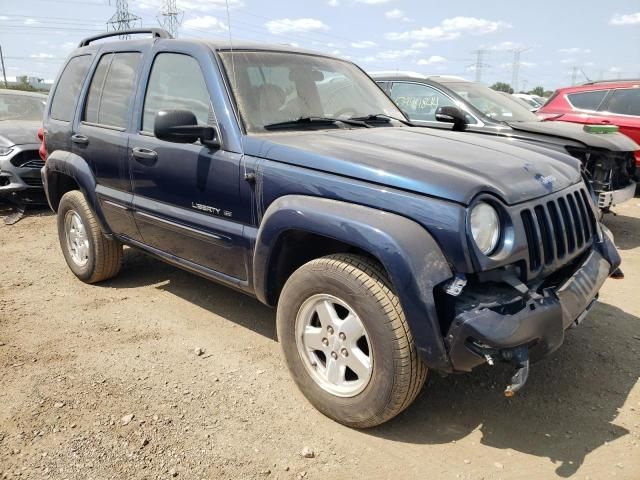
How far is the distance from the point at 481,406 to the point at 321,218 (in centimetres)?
138

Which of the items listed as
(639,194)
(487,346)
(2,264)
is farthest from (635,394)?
(639,194)

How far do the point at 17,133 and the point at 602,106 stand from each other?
8830 millimetres

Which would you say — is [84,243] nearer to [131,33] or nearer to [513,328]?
[131,33]

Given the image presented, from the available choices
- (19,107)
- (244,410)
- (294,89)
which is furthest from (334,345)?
(19,107)

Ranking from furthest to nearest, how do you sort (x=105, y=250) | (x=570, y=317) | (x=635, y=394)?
(x=105, y=250) → (x=635, y=394) → (x=570, y=317)

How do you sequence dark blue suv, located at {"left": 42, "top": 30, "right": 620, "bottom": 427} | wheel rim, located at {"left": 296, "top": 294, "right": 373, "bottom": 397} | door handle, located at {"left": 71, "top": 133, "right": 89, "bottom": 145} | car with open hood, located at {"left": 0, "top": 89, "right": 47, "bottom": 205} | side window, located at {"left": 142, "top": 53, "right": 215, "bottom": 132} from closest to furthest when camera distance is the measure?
dark blue suv, located at {"left": 42, "top": 30, "right": 620, "bottom": 427}
wheel rim, located at {"left": 296, "top": 294, "right": 373, "bottom": 397}
side window, located at {"left": 142, "top": 53, "right": 215, "bottom": 132}
door handle, located at {"left": 71, "top": 133, "right": 89, "bottom": 145}
car with open hood, located at {"left": 0, "top": 89, "right": 47, "bottom": 205}

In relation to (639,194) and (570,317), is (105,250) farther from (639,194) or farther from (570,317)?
(639,194)

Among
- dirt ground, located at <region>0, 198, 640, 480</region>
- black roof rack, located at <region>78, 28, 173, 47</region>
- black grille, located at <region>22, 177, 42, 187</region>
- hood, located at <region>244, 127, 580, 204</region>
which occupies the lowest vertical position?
dirt ground, located at <region>0, 198, 640, 480</region>

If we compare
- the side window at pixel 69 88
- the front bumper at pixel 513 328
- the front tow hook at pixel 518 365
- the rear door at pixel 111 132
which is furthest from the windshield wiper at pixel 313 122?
the side window at pixel 69 88

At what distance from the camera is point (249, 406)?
2941mm

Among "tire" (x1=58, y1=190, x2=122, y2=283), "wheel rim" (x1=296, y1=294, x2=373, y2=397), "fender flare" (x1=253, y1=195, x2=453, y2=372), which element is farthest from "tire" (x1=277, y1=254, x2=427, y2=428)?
"tire" (x1=58, y1=190, x2=122, y2=283)

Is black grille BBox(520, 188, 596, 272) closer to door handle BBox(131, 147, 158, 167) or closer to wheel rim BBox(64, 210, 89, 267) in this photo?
door handle BBox(131, 147, 158, 167)

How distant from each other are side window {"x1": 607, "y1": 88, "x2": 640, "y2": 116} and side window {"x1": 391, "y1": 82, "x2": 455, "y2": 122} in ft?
11.7

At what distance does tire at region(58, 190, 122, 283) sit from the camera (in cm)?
450
